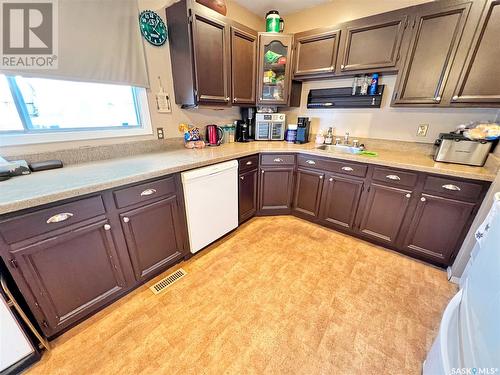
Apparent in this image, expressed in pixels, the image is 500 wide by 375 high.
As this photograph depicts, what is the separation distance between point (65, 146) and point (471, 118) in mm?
3413

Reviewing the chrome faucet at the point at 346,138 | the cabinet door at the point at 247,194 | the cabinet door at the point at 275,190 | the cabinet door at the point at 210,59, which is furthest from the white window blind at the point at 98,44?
the chrome faucet at the point at 346,138

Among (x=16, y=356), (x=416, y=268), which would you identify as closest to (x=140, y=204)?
(x=16, y=356)

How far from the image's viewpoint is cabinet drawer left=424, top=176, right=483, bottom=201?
1.47 metres

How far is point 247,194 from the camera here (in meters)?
2.29

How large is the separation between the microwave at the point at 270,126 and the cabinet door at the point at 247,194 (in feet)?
2.06

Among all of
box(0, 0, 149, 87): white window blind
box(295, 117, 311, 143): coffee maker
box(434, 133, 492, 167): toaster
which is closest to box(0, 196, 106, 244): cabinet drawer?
box(0, 0, 149, 87): white window blind

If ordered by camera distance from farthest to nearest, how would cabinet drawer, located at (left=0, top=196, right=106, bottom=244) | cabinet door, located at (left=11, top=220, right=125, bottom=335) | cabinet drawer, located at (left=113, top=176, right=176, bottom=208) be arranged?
cabinet drawer, located at (left=113, top=176, right=176, bottom=208)
cabinet door, located at (left=11, top=220, right=125, bottom=335)
cabinet drawer, located at (left=0, top=196, right=106, bottom=244)

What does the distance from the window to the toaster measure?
2.64 meters

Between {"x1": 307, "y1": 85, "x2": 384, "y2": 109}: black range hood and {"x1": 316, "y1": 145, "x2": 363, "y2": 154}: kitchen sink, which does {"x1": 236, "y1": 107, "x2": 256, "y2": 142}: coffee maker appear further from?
{"x1": 316, "y1": 145, "x2": 363, "y2": 154}: kitchen sink

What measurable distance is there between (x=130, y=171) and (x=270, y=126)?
1795mm

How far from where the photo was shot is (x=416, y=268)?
5.81 feet

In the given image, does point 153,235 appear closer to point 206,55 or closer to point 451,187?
point 206,55

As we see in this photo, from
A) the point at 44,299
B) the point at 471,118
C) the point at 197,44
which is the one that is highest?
the point at 197,44

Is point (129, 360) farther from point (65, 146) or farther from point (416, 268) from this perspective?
point (416, 268)
